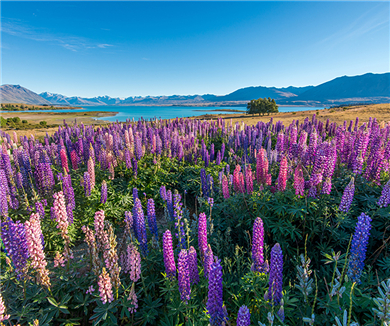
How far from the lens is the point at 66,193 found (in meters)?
5.54

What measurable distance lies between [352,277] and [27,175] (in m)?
9.68

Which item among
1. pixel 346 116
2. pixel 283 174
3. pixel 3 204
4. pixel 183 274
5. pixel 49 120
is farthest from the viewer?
pixel 49 120

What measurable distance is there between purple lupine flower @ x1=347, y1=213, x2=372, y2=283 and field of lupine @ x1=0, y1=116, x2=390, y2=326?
1 centimetres

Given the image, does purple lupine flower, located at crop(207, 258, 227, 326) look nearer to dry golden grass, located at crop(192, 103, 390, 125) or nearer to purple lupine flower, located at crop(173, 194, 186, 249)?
purple lupine flower, located at crop(173, 194, 186, 249)

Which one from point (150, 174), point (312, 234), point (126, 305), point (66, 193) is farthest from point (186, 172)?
point (126, 305)

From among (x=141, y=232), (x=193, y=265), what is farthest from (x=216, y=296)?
(x=141, y=232)

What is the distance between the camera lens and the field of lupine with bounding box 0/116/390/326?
274cm

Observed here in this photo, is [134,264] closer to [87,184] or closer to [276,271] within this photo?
[276,271]

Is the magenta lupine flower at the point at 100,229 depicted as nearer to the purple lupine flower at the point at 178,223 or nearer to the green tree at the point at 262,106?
the purple lupine flower at the point at 178,223

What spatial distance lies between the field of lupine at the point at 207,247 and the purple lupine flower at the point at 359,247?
0.01 meters

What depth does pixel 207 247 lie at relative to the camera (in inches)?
121

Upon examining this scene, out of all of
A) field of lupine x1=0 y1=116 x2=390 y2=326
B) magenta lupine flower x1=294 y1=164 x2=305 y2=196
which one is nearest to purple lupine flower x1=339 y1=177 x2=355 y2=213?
field of lupine x1=0 y1=116 x2=390 y2=326

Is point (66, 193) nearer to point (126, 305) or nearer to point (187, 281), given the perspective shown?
point (126, 305)

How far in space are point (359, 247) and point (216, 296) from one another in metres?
2.25
